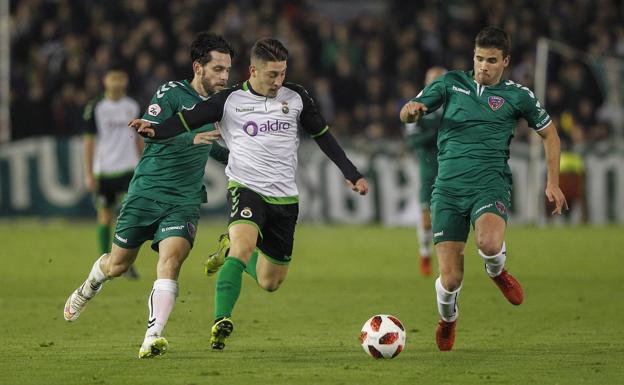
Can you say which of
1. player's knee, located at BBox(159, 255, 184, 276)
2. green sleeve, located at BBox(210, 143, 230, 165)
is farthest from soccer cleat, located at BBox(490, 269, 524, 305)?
player's knee, located at BBox(159, 255, 184, 276)

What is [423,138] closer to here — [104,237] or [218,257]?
[104,237]

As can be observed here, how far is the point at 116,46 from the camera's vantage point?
24.5 m

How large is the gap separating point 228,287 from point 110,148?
6781mm

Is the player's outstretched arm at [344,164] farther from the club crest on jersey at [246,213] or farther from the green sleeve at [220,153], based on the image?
the green sleeve at [220,153]

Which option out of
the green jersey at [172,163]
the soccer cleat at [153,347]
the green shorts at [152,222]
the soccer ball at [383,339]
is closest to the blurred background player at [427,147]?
the green jersey at [172,163]

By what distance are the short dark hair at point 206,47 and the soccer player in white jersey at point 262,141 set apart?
303 mm

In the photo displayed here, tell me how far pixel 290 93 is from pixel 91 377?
8.46ft

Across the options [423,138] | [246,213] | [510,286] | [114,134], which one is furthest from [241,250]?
[114,134]

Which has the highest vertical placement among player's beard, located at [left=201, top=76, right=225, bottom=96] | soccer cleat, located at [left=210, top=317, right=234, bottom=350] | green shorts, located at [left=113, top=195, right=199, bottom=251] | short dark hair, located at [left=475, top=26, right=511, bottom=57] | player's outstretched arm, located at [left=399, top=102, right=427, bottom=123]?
short dark hair, located at [left=475, top=26, right=511, bottom=57]

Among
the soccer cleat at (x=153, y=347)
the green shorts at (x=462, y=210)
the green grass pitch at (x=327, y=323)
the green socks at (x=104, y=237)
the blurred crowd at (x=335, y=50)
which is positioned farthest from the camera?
the blurred crowd at (x=335, y=50)

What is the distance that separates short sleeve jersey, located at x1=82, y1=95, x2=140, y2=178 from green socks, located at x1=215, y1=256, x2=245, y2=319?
644 centimetres

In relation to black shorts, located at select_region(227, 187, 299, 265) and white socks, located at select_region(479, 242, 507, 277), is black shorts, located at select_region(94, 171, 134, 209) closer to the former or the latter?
black shorts, located at select_region(227, 187, 299, 265)

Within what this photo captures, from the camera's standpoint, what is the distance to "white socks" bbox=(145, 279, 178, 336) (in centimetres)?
830

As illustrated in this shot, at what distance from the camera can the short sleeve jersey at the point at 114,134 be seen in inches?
579
